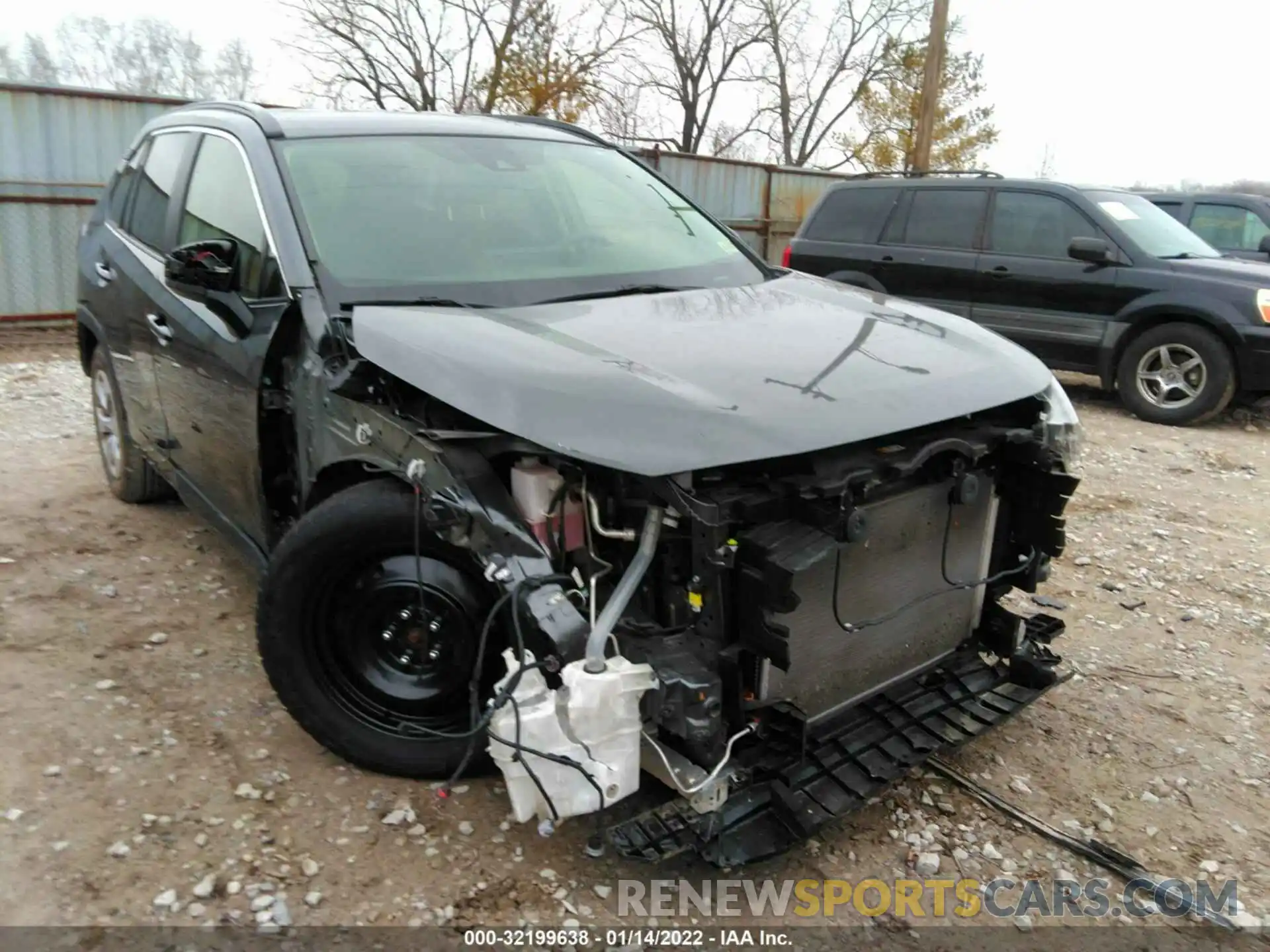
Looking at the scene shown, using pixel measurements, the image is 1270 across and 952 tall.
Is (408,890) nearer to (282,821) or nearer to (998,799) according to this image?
(282,821)

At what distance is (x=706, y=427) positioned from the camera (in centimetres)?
220

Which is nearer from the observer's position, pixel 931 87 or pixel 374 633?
pixel 374 633

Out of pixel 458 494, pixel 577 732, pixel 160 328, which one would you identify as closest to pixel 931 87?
pixel 160 328

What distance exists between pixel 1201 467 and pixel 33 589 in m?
6.91

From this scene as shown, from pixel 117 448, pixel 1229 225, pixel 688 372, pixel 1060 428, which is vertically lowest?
pixel 117 448

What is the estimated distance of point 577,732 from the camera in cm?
216

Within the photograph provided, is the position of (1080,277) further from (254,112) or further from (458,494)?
(458,494)

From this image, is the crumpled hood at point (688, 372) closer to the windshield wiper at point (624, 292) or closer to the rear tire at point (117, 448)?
the windshield wiper at point (624, 292)

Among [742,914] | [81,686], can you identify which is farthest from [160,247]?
[742,914]

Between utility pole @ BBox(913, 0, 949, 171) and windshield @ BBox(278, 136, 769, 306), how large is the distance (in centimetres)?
1086

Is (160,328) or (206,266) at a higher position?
(206,266)

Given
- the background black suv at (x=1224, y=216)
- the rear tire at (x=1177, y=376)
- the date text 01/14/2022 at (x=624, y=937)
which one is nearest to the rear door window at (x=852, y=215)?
the rear tire at (x=1177, y=376)

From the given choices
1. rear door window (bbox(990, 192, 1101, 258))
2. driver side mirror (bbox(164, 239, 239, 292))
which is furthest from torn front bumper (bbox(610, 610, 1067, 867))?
rear door window (bbox(990, 192, 1101, 258))

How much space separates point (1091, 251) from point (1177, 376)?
1214mm
